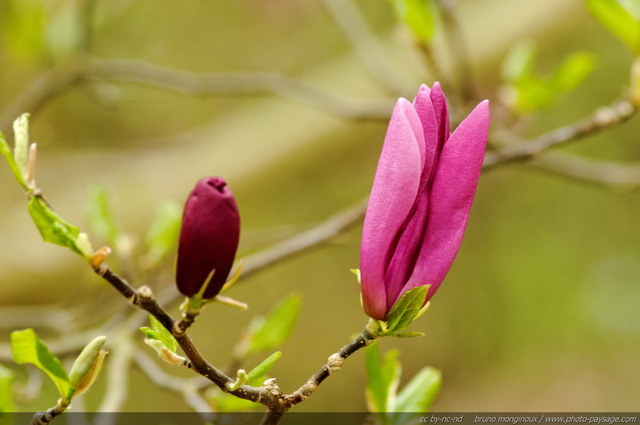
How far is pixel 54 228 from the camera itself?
1.12ft

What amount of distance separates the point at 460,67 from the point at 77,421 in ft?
2.64

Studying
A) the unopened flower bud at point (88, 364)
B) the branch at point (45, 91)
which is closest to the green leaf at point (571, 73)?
the unopened flower bud at point (88, 364)

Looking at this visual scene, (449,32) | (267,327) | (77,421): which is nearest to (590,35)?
(449,32)

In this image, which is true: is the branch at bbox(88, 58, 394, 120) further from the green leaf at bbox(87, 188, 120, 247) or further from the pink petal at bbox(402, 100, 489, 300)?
the pink petal at bbox(402, 100, 489, 300)

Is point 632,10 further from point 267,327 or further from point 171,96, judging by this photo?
point 171,96

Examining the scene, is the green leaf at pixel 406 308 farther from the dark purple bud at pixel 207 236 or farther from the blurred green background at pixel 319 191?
the blurred green background at pixel 319 191

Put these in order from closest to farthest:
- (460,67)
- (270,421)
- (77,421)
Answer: (270,421)
(77,421)
(460,67)

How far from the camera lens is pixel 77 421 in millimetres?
734

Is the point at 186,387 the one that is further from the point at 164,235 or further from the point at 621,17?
the point at 621,17

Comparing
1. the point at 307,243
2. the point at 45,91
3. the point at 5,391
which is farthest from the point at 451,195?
the point at 45,91

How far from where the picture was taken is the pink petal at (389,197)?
344 mm

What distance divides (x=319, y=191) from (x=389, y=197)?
6.63 ft

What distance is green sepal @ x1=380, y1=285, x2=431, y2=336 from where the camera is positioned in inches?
14.2

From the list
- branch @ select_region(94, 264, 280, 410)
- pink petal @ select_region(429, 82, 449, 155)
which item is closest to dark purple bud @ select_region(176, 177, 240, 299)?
branch @ select_region(94, 264, 280, 410)
